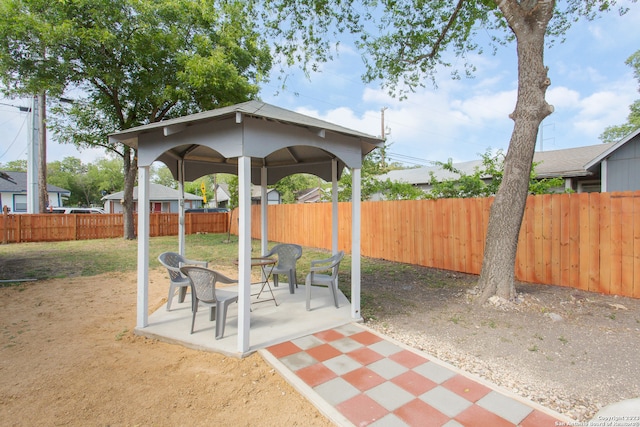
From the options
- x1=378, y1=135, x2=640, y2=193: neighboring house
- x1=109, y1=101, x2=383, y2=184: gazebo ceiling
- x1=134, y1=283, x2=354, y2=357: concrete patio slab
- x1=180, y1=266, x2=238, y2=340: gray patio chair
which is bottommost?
x1=134, y1=283, x2=354, y2=357: concrete patio slab

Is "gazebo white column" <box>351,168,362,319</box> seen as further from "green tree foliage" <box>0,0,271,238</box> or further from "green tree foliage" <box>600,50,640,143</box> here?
"green tree foliage" <box>600,50,640,143</box>

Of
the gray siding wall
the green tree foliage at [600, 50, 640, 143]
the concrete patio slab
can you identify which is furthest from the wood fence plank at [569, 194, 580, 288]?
the green tree foliage at [600, 50, 640, 143]

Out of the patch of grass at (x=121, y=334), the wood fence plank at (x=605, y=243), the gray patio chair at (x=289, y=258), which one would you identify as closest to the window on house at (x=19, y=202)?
→ the patch of grass at (x=121, y=334)

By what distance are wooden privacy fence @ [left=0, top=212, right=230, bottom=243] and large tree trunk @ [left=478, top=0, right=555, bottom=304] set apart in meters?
15.9

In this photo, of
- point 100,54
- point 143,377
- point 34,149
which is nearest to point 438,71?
point 143,377

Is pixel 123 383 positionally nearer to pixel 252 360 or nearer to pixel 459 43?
pixel 252 360

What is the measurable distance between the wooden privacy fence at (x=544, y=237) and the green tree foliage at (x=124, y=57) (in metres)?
6.84

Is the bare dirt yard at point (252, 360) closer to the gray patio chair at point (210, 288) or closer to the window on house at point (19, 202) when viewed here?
the gray patio chair at point (210, 288)

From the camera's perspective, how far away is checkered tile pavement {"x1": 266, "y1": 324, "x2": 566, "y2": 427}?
2.10m

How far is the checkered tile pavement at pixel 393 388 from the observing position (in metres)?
2.10

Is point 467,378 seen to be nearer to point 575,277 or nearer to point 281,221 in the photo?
point 575,277

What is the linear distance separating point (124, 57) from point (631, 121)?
2956 cm

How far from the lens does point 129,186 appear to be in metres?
13.6

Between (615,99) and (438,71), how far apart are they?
1336 centimetres
